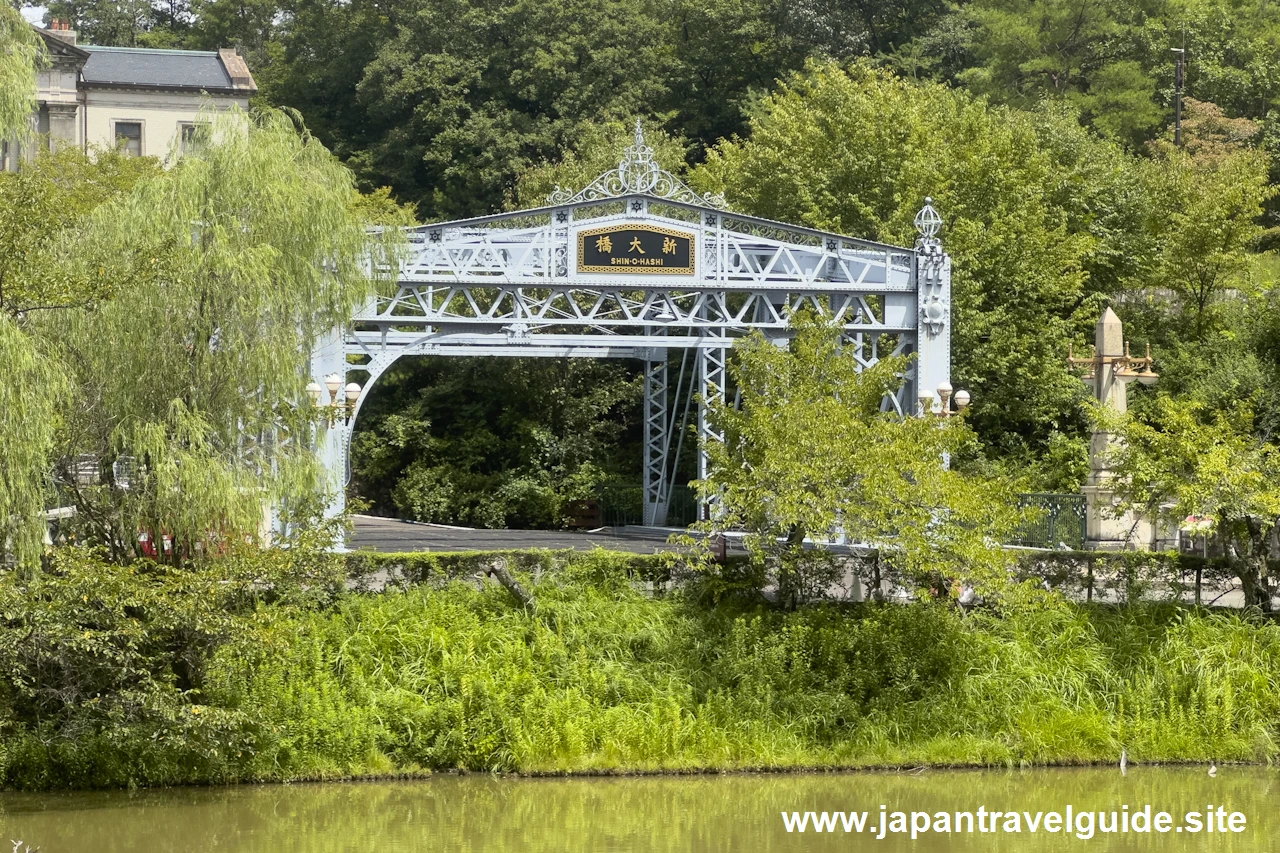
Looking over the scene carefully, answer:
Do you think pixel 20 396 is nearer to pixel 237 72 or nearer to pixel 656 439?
pixel 656 439

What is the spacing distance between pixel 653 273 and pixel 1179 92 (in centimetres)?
2352

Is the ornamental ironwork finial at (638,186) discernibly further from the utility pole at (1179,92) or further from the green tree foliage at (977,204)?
the utility pole at (1179,92)

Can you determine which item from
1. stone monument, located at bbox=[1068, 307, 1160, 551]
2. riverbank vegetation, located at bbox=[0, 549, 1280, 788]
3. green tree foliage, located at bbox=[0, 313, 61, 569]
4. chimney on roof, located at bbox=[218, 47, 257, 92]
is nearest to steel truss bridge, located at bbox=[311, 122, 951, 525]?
stone monument, located at bbox=[1068, 307, 1160, 551]

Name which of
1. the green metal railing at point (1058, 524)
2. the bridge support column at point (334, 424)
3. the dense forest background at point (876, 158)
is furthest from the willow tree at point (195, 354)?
the green metal railing at point (1058, 524)

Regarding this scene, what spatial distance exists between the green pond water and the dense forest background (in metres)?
5.68

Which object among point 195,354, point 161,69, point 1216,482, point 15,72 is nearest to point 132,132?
point 161,69

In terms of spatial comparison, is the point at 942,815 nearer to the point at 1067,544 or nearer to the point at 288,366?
the point at 288,366

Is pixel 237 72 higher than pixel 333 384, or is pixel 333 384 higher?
pixel 237 72

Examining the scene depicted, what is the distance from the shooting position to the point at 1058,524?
27766 millimetres

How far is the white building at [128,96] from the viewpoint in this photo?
56812mm

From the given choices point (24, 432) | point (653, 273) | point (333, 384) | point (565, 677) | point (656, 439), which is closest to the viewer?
point (24, 432)

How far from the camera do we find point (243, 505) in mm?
18609

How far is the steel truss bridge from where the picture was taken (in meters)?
29.4

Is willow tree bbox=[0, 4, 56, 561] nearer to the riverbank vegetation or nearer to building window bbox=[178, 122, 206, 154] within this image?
the riverbank vegetation
